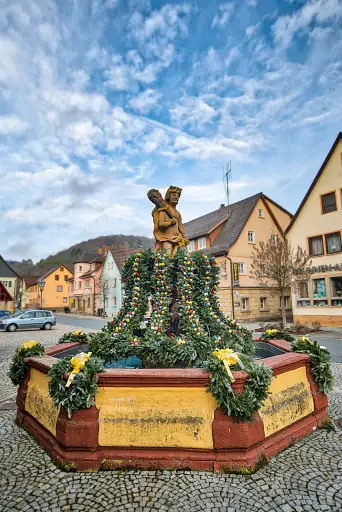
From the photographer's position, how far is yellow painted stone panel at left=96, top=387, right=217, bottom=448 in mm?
3807

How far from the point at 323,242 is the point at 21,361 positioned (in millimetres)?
20948

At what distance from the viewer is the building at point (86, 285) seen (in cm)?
4906

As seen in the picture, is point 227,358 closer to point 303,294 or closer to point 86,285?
point 303,294

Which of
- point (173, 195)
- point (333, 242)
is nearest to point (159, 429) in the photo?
point (173, 195)

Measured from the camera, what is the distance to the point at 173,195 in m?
7.65

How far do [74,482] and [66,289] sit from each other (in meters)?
69.6

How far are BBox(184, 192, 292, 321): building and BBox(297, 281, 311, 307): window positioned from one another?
17.6 ft

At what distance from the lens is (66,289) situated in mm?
69625

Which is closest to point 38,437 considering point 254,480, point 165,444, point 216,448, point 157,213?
point 165,444

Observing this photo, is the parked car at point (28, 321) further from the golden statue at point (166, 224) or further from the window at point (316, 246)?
the golden statue at point (166, 224)

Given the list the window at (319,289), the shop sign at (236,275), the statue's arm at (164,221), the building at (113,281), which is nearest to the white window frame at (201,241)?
the shop sign at (236,275)

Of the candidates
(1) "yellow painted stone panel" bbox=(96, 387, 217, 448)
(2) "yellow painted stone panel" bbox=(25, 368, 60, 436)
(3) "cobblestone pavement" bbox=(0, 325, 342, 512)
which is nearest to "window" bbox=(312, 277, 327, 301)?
(3) "cobblestone pavement" bbox=(0, 325, 342, 512)

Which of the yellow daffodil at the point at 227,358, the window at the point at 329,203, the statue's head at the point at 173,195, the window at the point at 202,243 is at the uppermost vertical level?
the window at the point at 329,203

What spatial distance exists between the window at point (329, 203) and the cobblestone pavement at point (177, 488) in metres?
20.1
